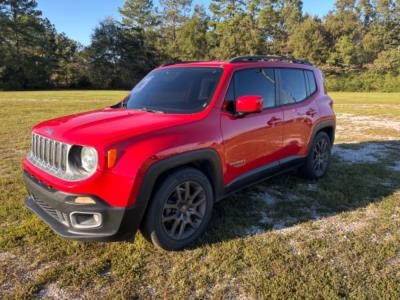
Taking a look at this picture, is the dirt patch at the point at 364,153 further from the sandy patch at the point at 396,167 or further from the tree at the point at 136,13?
the tree at the point at 136,13

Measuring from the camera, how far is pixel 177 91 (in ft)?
12.2

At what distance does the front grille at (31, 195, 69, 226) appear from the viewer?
2.77 meters

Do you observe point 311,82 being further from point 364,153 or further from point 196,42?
point 196,42

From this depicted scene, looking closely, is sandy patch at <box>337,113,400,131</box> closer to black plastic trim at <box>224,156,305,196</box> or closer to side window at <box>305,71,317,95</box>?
side window at <box>305,71,317,95</box>

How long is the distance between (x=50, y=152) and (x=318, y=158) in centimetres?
407

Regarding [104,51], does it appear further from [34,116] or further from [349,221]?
[349,221]

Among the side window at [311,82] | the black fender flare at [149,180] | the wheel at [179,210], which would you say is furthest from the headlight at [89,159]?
the side window at [311,82]

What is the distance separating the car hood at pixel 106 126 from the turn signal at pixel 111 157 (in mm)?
111

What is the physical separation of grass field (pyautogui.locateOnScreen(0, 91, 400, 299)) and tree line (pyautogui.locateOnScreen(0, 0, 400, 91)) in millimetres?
46723

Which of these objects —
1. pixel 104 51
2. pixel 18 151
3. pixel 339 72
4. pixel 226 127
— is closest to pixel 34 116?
pixel 18 151

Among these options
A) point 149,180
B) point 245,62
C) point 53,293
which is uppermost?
point 245,62

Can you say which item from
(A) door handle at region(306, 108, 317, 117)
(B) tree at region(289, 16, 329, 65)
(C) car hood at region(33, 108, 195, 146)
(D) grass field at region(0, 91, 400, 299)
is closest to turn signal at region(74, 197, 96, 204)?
(C) car hood at region(33, 108, 195, 146)

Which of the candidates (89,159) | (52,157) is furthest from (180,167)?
(52,157)

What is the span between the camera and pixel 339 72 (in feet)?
170
